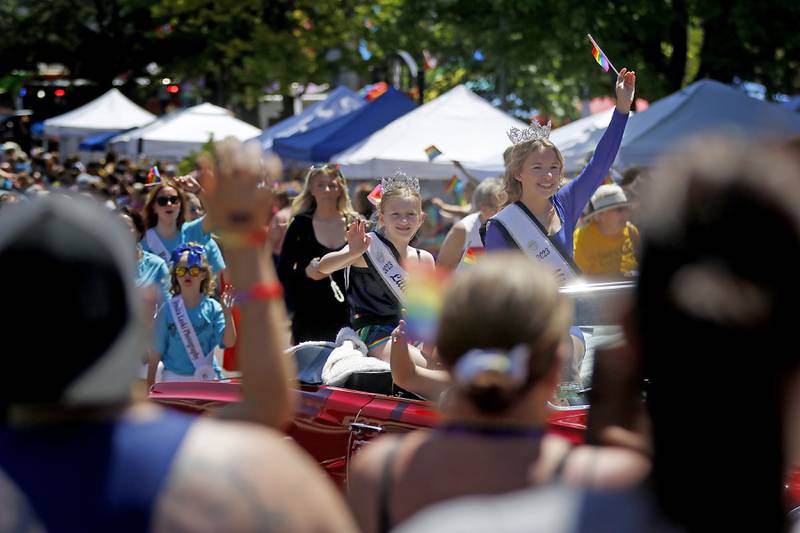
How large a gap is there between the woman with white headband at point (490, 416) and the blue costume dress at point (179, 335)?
17.2ft

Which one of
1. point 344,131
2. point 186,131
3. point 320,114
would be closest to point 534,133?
point 344,131

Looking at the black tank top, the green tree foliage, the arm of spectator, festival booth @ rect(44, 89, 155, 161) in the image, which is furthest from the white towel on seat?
festival booth @ rect(44, 89, 155, 161)

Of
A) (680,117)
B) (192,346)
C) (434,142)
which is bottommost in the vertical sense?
(192,346)

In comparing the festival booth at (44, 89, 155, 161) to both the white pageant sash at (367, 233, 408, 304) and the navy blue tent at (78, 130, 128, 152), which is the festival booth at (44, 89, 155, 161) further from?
the white pageant sash at (367, 233, 408, 304)

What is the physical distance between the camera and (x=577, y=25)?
594 inches

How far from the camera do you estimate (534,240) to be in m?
5.93

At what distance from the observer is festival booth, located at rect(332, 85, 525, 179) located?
14.3 metres

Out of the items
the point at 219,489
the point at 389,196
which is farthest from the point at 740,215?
the point at 389,196

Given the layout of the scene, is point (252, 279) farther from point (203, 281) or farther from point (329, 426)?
point (203, 281)

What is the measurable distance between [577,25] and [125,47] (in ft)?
86.6

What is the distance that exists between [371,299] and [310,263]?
120 centimetres

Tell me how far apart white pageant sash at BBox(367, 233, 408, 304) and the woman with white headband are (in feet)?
13.7

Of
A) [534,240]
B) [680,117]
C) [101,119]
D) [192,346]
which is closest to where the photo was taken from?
[534,240]

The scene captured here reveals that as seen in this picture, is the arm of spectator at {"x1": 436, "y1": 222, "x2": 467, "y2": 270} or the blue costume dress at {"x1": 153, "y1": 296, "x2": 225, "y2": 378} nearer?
the blue costume dress at {"x1": 153, "y1": 296, "x2": 225, "y2": 378}
